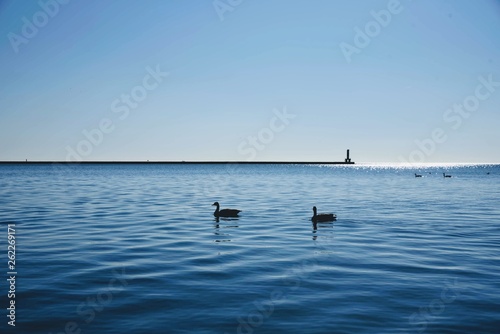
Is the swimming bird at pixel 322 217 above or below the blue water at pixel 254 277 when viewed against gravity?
above

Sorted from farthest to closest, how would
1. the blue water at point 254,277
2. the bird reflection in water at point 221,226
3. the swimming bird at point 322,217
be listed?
the swimming bird at point 322,217 < the bird reflection in water at point 221,226 < the blue water at point 254,277

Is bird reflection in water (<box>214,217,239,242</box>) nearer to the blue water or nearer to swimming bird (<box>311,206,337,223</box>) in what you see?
the blue water

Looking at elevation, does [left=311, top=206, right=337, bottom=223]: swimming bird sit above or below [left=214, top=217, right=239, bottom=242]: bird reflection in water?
above

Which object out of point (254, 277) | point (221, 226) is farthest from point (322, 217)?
point (254, 277)

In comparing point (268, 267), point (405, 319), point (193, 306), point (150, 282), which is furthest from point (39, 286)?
point (405, 319)

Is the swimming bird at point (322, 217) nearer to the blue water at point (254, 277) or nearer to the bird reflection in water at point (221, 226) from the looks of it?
the blue water at point (254, 277)

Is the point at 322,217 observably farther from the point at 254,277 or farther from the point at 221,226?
the point at 254,277

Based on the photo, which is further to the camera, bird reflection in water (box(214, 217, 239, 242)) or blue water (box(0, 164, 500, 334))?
bird reflection in water (box(214, 217, 239, 242))

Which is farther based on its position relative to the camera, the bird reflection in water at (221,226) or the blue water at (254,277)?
the bird reflection in water at (221,226)

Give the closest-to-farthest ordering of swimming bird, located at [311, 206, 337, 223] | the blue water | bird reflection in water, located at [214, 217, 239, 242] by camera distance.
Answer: the blue water, bird reflection in water, located at [214, 217, 239, 242], swimming bird, located at [311, 206, 337, 223]

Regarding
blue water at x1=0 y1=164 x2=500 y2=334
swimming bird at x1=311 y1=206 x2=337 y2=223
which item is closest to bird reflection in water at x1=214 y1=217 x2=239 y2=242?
blue water at x1=0 y1=164 x2=500 y2=334

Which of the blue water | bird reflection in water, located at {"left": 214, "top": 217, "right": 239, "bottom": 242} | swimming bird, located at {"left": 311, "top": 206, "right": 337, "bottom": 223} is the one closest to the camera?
the blue water

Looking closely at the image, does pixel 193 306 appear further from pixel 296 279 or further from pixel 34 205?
pixel 34 205

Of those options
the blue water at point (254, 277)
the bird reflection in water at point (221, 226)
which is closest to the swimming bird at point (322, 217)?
the blue water at point (254, 277)
